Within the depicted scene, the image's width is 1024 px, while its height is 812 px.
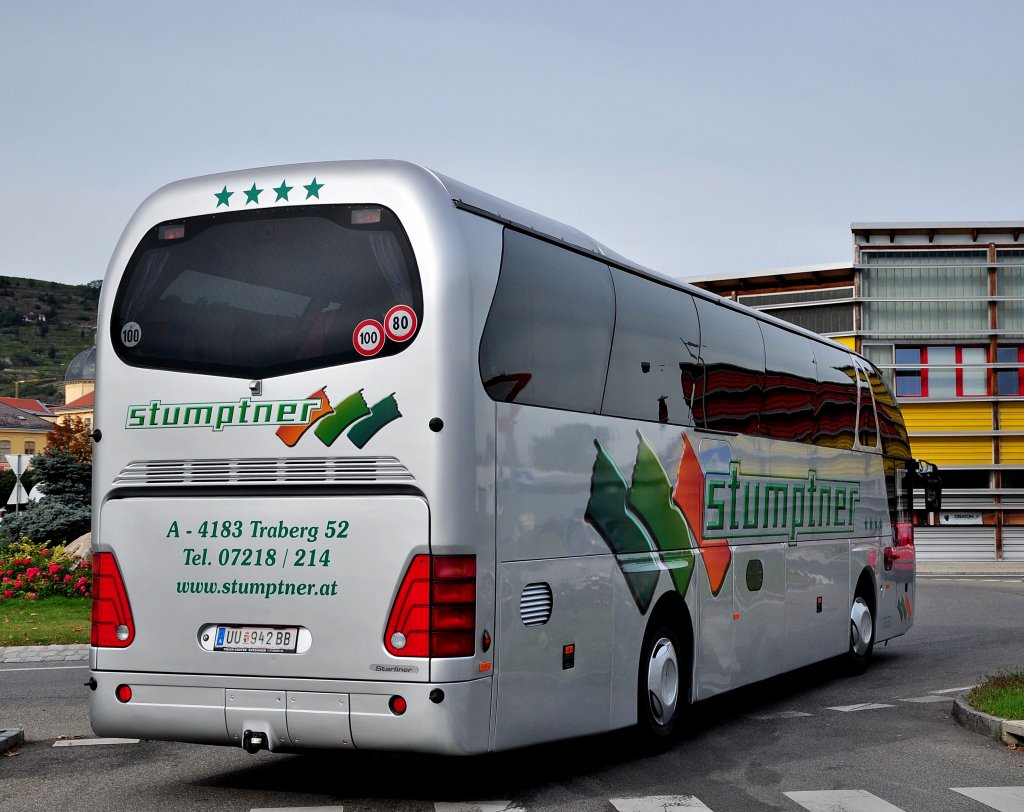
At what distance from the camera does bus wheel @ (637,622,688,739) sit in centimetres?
927

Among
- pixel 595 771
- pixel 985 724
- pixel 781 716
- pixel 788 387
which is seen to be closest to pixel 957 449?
pixel 788 387

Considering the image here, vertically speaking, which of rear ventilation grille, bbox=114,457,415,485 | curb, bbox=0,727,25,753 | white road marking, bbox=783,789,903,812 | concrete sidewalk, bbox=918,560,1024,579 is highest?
rear ventilation grille, bbox=114,457,415,485

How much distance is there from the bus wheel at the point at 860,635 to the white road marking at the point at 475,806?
7.98 metres

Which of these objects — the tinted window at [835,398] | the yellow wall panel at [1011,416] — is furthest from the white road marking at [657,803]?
the yellow wall panel at [1011,416]

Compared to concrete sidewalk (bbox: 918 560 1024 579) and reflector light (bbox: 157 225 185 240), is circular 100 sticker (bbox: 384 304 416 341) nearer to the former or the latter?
reflector light (bbox: 157 225 185 240)

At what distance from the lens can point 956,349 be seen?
150 feet

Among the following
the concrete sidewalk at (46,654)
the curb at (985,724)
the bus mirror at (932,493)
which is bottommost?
the concrete sidewalk at (46,654)

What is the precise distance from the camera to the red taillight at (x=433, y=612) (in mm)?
7055

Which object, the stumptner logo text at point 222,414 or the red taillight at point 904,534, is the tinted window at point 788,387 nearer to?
the red taillight at point 904,534

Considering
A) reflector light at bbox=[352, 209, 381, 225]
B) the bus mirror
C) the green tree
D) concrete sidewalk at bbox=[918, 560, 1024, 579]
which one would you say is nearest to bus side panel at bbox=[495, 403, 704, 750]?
reflector light at bbox=[352, 209, 381, 225]

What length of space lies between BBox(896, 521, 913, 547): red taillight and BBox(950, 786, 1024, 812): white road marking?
8.54m

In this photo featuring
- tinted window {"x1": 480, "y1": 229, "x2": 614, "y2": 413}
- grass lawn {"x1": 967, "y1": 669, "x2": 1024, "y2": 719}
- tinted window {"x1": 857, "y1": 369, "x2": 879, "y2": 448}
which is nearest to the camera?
tinted window {"x1": 480, "y1": 229, "x2": 614, "y2": 413}

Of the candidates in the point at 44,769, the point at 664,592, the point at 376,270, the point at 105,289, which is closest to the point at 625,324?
the point at 664,592

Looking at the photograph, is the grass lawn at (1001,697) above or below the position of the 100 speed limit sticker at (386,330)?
below
